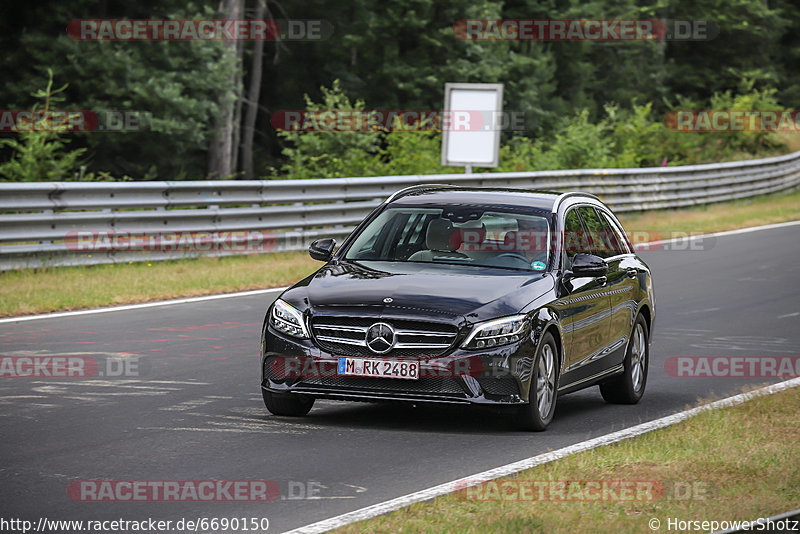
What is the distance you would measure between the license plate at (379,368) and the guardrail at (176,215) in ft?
29.4

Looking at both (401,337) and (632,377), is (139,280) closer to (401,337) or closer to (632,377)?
(632,377)

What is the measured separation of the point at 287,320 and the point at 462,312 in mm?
1142

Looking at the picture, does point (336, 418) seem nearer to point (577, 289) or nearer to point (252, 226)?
point (577, 289)

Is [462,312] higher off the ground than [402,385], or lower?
higher

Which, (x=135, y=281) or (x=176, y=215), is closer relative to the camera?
(x=135, y=281)

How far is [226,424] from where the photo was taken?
9141mm

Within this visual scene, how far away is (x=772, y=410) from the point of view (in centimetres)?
1017

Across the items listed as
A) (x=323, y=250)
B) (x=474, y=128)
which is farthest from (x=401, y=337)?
(x=474, y=128)

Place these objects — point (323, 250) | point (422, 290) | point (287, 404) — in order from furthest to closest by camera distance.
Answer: point (323, 250), point (287, 404), point (422, 290)

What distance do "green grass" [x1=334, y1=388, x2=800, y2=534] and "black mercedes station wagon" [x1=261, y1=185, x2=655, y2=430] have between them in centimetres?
86

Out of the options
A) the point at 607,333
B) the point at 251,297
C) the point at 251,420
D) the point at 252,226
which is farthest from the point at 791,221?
the point at 251,420

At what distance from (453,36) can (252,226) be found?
2964cm

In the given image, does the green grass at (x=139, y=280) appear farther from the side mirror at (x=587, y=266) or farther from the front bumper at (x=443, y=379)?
the side mirror at (x=587, y=266)

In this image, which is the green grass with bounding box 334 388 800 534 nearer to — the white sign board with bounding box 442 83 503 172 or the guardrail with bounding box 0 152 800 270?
the guardrail with bounding box 0 152 800 270
